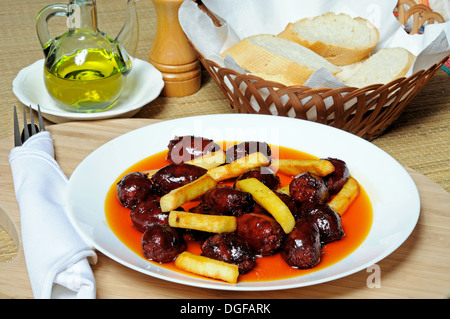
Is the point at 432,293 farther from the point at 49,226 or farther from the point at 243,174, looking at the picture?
the point at 49,226

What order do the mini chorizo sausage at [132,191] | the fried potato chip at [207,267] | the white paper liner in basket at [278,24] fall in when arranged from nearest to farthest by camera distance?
the fried potato chip at [207,267], the mini chorizo sausage at [132,191], the white paper liner in basket at [278,24]

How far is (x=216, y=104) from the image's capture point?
1.96 m

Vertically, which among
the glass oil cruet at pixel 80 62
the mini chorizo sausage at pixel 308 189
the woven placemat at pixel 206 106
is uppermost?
the mini chorizo sausage at pixel 308 189

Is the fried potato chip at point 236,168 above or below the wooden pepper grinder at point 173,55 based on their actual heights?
above

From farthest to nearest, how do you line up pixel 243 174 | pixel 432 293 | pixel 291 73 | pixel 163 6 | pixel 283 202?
pixel 163 6 < pixel 291 73 < pixel 243 174 < pixel 283 202 < pixel 432 293

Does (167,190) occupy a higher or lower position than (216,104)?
higher

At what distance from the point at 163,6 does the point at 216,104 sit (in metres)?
0.38

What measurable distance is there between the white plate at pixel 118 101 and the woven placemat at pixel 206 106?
2.9 inches

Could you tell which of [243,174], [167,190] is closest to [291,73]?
[243,174]

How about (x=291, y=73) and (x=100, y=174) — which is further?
(x=291, y=73)

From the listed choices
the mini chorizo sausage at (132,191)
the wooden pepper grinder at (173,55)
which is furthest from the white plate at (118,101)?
the mini chorizo sausage at (132,191)

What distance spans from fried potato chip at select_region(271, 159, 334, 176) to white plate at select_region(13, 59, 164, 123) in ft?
1.90

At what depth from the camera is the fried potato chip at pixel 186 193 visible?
3.59 feet

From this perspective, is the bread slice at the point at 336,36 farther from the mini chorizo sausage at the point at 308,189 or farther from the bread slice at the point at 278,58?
the mini chorizo sausage at the point at 308,189
